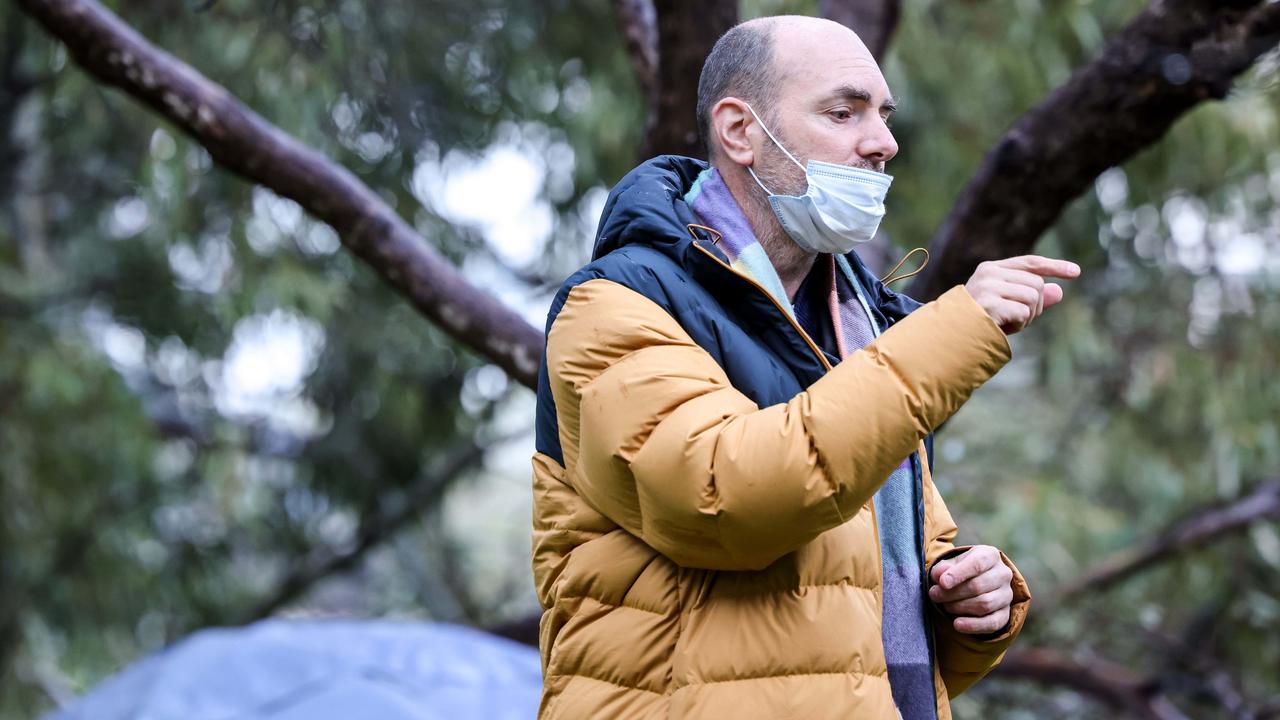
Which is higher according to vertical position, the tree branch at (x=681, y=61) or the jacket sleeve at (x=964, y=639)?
the tree branch at (x=681, y=61)

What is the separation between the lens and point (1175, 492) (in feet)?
22.5

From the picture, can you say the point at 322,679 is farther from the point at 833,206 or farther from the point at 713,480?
the point at 713,480

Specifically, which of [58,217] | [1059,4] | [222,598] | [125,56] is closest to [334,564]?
[222,598]

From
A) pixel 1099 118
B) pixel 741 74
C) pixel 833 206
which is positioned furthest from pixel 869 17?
pixel 833 206

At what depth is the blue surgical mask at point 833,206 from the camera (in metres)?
1.72

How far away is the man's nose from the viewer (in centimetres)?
176

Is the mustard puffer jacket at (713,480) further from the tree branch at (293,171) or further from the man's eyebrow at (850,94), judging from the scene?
the tree branch at (293,171)

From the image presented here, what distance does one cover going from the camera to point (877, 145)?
1765mm

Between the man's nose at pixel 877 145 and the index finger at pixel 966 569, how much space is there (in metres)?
0.49

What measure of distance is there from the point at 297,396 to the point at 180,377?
77cm

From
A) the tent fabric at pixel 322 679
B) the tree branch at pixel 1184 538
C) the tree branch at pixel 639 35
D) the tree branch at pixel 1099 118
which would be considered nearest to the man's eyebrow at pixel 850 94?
the tree branch at pixel 1099 118

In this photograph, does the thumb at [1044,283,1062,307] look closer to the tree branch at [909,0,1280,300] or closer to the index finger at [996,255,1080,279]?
the index finger at [996,255,1080,279]

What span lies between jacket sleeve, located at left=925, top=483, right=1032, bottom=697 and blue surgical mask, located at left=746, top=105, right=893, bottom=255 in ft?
1.34

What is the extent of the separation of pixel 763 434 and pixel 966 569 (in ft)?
1.37
